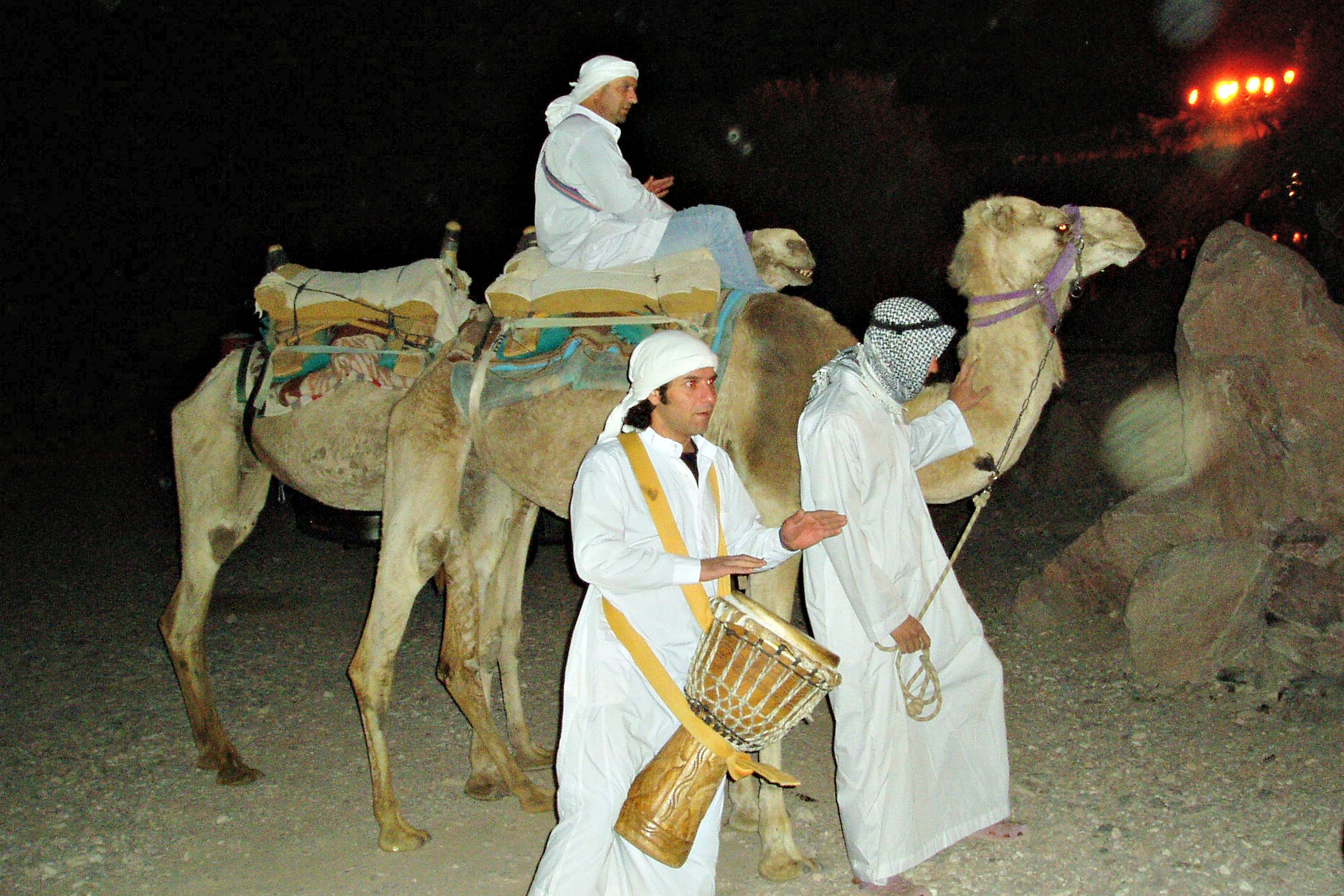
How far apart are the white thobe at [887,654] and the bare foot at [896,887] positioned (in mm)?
114

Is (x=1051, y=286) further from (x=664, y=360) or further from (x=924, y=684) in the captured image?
(x=664, y=360)

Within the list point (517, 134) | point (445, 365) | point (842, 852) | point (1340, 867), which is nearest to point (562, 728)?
point (842, 852)

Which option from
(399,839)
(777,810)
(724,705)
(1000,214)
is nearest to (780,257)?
(1000,214)

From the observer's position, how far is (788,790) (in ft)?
15.6

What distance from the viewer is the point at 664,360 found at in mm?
3010

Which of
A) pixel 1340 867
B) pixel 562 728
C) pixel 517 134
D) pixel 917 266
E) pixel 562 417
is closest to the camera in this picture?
pixel 562 728

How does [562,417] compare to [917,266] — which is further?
[917,266]

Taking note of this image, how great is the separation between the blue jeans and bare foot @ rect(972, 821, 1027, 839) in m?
2.37

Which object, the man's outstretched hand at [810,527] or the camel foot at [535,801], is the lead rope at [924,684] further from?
the camel foot at [535,801]

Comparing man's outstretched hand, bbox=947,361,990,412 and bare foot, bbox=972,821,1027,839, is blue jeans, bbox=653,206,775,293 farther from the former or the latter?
bare foot, bbox=972,821,1027,839

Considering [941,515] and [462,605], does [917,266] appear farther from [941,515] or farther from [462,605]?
[462,605]

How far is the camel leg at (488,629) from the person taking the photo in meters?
4.93

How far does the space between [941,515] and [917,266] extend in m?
9.29

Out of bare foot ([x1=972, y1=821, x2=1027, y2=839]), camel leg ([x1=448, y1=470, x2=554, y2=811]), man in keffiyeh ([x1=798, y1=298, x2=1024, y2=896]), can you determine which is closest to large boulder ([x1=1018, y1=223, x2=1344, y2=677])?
bare foot ([x1=972, y1=821, x2=1027, y2=839])
